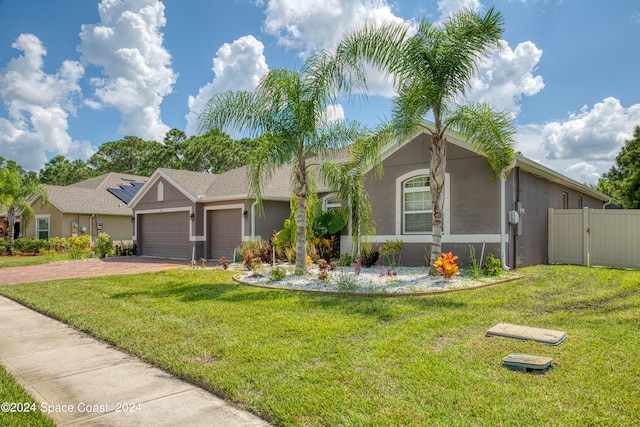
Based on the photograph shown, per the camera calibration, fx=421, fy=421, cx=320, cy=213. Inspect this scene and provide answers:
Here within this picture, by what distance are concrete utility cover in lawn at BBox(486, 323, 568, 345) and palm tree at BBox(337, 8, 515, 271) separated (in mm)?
4765

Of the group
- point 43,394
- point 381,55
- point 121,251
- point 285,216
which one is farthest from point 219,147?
point 43,394

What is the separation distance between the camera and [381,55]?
966 cm

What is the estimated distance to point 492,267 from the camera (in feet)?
34.3

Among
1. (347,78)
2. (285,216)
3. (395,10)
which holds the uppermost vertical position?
(395,10)

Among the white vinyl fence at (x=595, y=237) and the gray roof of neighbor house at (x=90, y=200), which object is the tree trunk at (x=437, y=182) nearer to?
the white vinyl fence at (x=595, y=237)

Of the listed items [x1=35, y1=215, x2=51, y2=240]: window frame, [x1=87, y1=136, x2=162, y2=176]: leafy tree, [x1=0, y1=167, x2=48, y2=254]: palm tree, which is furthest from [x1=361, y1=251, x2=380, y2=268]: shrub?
[x1=87, y1=136, x2=162, y2=176]: leafy tree

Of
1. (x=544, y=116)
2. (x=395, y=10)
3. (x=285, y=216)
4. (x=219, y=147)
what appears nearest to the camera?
(x=395, y=10)

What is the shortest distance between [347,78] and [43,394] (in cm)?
860

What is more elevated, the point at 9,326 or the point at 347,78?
the point at 347,78

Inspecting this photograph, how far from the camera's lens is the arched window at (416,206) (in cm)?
1266

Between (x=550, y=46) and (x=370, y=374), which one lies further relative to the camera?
(x=550, y=46)

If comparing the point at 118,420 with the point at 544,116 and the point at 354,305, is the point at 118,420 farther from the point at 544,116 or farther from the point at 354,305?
the point at 544,116

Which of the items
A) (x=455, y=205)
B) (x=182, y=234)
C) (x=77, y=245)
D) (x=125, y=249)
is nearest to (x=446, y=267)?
(x=455, y=205)

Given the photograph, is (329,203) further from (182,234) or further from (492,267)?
(182,234)
